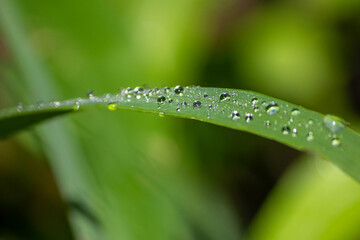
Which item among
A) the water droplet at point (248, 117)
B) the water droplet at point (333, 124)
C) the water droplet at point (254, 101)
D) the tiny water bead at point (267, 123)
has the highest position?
the water droplet at point (254, 101)

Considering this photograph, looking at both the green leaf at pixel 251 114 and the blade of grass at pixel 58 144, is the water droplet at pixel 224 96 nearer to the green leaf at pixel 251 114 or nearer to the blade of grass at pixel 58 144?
the green leaf at pixel 251 114

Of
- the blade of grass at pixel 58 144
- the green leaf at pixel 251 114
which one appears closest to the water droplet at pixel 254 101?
the green leaf at pixel 251 114

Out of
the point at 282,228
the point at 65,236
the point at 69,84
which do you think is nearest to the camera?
the point at 282,228

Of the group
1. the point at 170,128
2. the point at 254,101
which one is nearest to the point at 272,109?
the point at 254,101

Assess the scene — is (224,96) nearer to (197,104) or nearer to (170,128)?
(197,104)

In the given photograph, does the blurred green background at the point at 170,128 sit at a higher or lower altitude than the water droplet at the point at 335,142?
higher

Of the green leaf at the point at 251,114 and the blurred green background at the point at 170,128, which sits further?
the blurred green background at the point at 170,128

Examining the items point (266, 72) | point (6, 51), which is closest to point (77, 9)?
point (6, 51)

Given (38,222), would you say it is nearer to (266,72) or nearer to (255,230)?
(255,230)
